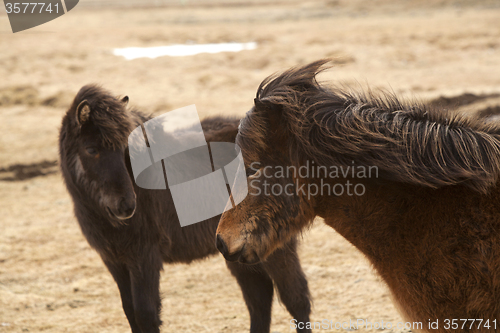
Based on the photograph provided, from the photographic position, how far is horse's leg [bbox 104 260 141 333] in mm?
3547

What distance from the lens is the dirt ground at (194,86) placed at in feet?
14.9

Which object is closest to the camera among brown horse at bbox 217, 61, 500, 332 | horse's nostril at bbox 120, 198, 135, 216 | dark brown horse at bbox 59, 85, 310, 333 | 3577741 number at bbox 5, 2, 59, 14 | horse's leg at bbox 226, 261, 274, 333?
brown horse at bbox 217, 61, 500, 332

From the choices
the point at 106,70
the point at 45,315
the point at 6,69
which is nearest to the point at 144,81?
the point at 106,70

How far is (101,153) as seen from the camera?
10.7 feet

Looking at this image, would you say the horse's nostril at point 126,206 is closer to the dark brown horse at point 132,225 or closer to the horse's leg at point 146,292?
the dark brown horse at point 132,225

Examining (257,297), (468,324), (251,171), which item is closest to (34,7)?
(257,297)

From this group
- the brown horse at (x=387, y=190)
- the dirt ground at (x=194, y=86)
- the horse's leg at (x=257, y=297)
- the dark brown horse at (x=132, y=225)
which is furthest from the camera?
the dirt ground at (x=194, y=86)

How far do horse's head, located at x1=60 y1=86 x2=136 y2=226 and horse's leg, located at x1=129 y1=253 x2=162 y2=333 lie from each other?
1.27 feet

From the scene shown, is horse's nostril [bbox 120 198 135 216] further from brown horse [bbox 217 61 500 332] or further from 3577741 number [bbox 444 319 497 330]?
3577741 number [bbox 444 319 497 330]

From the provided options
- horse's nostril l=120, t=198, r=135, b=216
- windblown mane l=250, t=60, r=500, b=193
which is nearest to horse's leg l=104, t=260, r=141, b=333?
horse's nostril l=120, t=198, r=135, b=216

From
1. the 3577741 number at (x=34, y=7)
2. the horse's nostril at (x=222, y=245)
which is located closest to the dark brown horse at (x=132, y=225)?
the horse's nostril at (x=222, y=245)

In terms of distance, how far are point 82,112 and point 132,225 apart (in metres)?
0.95

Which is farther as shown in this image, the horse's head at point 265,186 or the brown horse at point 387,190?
the horse's head at point 265,186

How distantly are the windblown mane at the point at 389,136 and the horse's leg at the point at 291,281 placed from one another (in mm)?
1730
